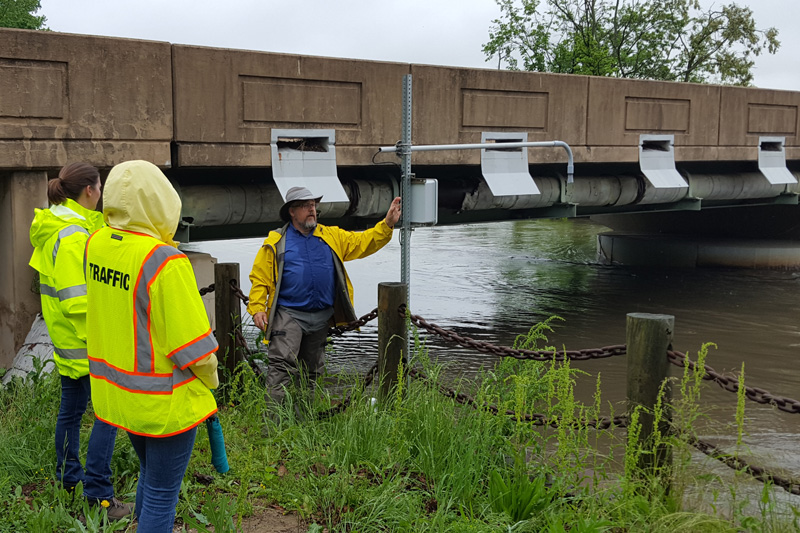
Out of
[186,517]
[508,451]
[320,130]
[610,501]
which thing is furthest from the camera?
[320,130]

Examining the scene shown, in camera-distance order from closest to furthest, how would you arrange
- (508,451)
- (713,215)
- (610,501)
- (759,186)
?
(610,501), (508,451), (759,186), (713,215)

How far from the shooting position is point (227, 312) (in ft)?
Result: 21.7

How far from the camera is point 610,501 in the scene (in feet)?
13.4

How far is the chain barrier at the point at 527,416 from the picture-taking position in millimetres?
4328

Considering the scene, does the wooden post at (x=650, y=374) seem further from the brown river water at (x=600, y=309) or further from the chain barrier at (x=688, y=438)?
the brown river water at (x=600, y=309)

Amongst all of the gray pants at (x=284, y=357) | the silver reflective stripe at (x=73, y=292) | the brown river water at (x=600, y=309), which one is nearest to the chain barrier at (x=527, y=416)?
the gray pants at (x=284, y=357)

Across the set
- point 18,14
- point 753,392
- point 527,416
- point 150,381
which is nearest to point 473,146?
point 527,416

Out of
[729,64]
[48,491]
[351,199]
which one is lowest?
[48,491]

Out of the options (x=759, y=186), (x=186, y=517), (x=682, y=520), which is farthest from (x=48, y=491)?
(x=759, y=186)

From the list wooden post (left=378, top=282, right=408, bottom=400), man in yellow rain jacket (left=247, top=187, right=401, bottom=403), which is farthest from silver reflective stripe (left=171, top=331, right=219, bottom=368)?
man in yellow rain jacket (left=247, top=187, right=401, bottom=403)

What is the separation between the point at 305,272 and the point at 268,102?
10.1 ft

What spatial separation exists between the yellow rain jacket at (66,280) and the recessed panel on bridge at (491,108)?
5.40 meters

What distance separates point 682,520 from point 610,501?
33cm

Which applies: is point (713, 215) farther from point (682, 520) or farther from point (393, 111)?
point (682, 520)
